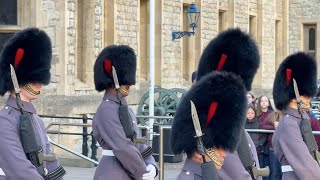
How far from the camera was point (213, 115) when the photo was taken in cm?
479

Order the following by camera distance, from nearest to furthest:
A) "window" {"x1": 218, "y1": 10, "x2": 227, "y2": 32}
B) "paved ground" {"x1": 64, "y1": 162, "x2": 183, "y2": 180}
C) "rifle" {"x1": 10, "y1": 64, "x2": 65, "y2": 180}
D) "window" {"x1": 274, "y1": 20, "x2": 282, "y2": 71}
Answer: "rifle" {"x1": 10, "y1": 64, "x2": 65, "y2": 180} < "paved ground" {"x1": 64, "y1": 162, "x2": 183, "y2": 180} < "window" {"x1": 218, "y1": 10, "x2": 227, "y2": 32} < "window" {"x1": 274, "y1": 20, "x2": 282, "y2": 71}

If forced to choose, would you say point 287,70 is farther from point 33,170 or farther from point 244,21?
point 244,21

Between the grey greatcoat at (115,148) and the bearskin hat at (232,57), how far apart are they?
45.2 inches

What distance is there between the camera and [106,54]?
809 cm

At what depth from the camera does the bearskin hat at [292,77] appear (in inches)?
300

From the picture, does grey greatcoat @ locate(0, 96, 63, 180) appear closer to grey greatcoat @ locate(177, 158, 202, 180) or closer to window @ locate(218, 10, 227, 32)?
grey greatcoat @ locate(177, 158, 202, 180)

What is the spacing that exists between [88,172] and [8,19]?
3479 millimetres

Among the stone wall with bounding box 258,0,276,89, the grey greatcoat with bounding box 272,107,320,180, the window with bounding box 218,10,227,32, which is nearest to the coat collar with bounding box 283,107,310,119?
the grey greatcoat with bounding box 272,107,320,180

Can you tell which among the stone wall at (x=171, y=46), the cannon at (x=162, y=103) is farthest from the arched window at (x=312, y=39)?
the cannon at (x=162, y=103)

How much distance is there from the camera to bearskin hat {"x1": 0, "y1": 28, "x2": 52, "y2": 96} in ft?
20.9

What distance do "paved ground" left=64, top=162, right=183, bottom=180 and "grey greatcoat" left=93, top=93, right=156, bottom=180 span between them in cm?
424

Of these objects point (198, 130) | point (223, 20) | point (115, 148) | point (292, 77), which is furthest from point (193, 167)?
point (223, 20)

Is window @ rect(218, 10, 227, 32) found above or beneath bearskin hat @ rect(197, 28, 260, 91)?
above

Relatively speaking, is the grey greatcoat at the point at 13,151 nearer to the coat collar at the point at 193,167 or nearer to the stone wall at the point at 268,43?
the coat collar at the point at 193,167
